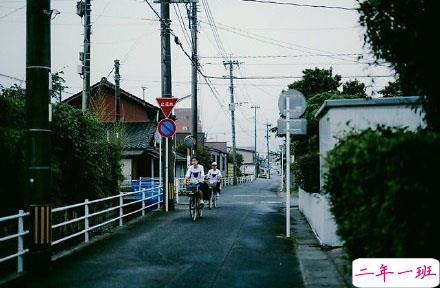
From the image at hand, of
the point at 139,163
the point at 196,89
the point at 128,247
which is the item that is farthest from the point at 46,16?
the point at 139,163

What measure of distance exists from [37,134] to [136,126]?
33.4 metres

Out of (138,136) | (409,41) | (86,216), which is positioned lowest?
(86,216)

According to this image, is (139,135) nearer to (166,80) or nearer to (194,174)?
(166,80)

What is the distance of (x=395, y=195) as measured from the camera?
398cm

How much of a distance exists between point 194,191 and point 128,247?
4762 mm

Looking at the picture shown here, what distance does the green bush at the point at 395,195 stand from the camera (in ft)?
13.1

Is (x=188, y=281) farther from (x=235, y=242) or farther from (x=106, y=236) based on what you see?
(x=106, y=236)

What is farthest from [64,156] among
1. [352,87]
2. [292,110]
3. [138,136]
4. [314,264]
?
[138,136]

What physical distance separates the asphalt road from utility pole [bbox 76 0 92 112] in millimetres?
9104

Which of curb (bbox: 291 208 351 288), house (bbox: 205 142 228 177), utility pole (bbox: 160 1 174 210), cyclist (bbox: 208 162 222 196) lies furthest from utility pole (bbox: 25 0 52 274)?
house (bbox: 205 142 228 177)

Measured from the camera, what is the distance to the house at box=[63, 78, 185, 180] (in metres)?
36.6

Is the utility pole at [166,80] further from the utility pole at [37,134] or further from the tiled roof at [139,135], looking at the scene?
the tiled roof at [139,135]

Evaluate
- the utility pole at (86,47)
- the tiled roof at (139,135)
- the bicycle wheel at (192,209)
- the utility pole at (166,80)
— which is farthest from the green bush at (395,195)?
the tiled roof at (139,135)

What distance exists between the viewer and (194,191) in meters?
14.5
